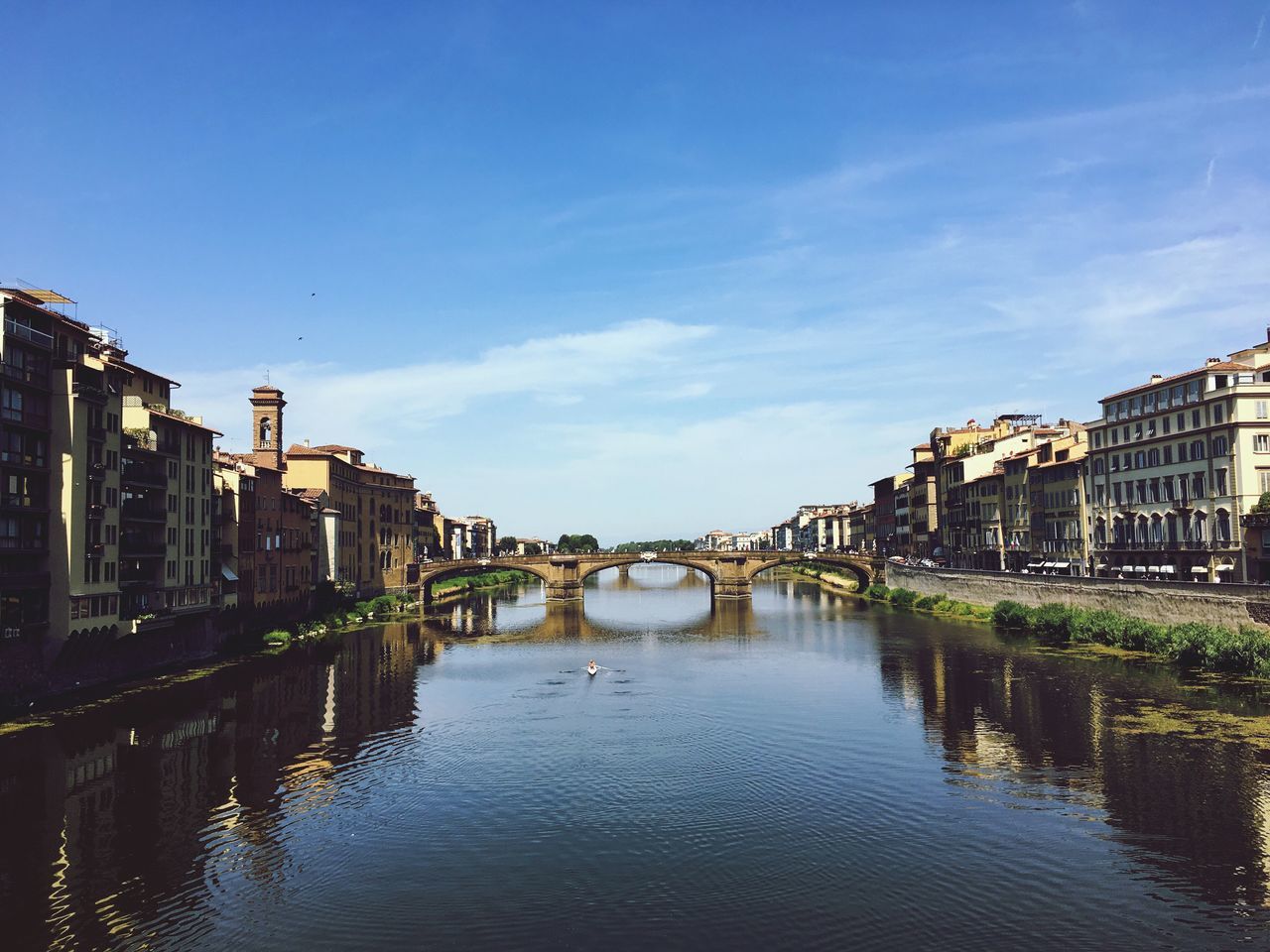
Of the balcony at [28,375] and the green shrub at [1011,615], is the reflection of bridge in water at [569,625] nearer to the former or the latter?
the green shrub at [1011,615]

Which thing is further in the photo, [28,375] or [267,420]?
[267,420]

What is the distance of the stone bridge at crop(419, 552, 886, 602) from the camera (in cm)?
14625

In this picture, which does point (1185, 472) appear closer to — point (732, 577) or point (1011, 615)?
point (1011, 615)

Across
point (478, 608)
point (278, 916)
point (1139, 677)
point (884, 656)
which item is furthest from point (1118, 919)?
point (478, 608)

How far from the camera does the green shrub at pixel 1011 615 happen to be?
89.4 m

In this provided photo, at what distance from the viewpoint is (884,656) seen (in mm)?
78062

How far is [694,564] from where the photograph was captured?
156m

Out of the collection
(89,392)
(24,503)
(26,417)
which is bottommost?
(24,503)

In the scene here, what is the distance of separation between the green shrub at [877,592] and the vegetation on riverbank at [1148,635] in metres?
37.5

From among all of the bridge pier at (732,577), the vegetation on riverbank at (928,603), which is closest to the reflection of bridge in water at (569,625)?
the bridge pier at (732,577)

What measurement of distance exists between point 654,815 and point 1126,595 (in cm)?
5758

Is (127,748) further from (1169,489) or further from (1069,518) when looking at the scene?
(1069,518)

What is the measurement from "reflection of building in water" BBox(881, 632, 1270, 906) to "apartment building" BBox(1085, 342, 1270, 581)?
18534 mm

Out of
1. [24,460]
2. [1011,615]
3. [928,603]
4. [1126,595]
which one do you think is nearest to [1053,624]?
[1126,595]
